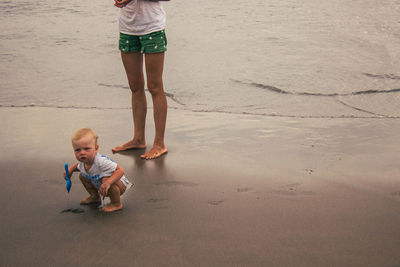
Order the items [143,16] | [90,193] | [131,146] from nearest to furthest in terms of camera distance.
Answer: [90,193], [143,16], [131,146]

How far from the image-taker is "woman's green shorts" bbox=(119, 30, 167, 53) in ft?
13.2

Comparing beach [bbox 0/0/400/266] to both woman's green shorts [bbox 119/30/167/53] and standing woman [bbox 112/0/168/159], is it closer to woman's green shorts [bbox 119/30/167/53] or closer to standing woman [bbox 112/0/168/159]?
standing woman [bbox 112/0/168/159]

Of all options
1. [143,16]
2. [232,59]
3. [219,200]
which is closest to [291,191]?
[219,200]

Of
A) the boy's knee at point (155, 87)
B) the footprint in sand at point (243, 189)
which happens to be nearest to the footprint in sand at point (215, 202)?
the footprint in sand at point (243, 189)

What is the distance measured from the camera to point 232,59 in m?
8.76

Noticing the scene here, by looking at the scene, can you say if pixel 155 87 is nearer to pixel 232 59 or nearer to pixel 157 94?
pixel 157 94

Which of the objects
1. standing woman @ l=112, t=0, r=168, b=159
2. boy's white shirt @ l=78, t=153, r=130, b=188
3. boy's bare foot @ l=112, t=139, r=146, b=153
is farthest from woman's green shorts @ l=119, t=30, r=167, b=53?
boy's white shirt @ l=78, t=153, r=130, b=188

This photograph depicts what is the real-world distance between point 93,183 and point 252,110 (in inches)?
123

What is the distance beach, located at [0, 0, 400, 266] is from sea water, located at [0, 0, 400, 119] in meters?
0.05

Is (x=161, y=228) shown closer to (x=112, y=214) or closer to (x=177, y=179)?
(x=112, y=214)

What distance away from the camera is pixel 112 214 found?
3.11m

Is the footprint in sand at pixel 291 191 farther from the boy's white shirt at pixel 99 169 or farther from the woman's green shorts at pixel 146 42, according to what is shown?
the woman's green shorts at pixel 146 42

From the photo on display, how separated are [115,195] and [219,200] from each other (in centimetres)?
67

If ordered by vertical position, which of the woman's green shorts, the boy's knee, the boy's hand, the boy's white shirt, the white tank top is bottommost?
the boy's hand
